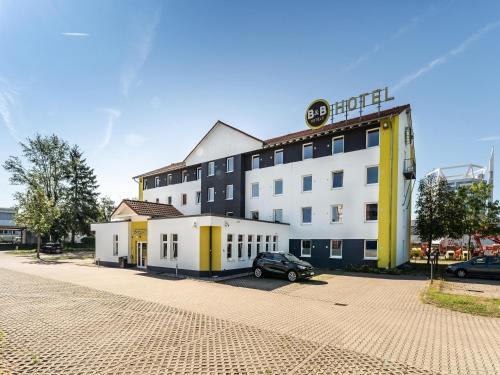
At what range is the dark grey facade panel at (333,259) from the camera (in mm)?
22375

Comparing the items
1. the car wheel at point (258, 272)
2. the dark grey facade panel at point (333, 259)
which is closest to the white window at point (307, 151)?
the dark grey facade panel at point (333, 259)

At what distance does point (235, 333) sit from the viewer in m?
7.68

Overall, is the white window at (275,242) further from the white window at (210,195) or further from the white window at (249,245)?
the white window at (210,195)

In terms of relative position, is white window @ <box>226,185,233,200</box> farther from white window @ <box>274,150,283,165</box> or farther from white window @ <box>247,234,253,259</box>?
white window @ <box>247,234,253,259</box>

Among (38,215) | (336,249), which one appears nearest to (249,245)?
(336,249)

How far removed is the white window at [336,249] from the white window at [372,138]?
7621 mm

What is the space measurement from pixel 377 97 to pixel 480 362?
20.5 meters

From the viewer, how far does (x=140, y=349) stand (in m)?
6.51

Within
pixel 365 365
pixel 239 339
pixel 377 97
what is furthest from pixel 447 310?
pixel 377 97

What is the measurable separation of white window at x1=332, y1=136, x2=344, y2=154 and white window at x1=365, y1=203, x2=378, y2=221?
15.2 feet

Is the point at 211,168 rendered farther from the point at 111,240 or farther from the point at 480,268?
the point at 480,268

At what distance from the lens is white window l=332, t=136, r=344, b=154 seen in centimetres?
2398

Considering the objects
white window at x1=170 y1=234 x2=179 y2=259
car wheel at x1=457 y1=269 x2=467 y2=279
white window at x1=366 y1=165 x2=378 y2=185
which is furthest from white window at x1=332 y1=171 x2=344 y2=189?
white window at x1=170 y1=234 x2=179 y2=259

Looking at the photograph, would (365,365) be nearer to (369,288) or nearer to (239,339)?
(239,339)
